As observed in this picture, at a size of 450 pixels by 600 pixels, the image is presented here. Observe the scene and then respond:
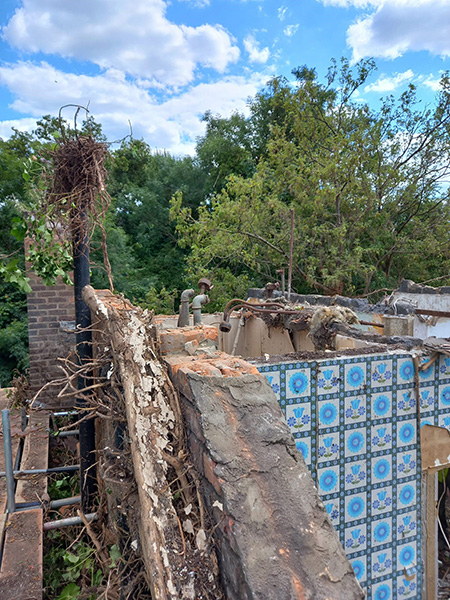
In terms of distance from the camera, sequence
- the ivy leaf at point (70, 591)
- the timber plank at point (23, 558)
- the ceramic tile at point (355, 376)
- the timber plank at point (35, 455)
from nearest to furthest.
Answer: the timber plank at point (23, 558) → the ivy leaf at point (70, 591) → the ceramic tile at point (355, 376) → the timber plank at point (35, 455)

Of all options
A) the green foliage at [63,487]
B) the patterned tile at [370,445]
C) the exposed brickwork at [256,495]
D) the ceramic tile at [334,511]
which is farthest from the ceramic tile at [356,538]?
the green foliage at [63,487]

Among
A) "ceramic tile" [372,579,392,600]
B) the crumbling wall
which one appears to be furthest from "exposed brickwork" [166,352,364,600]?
"ceramic tile" [372,579,392,600]

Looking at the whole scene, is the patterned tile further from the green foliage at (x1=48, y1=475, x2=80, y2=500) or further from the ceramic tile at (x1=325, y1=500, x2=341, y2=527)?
the green foliage at (x1=48, y1=475, x2=80, y2=500)

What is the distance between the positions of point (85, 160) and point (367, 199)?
1115 centimetres

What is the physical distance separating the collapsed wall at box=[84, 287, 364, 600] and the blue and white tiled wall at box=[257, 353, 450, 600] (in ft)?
2.53

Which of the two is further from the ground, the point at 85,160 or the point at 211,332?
the point at 85,160

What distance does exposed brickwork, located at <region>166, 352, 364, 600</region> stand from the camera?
4.65ft

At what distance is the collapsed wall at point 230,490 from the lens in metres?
1.45

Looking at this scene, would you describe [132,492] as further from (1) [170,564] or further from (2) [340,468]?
(2) [340,468]

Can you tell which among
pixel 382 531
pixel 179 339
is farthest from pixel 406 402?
pixel 179 339

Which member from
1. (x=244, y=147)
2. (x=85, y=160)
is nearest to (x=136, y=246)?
(x=244, y=147)

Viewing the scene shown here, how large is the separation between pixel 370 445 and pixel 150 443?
186 cm

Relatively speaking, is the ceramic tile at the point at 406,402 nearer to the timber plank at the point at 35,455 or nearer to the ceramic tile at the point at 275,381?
the ceramic tile at the point at 275,381

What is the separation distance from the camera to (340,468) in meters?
3.00
